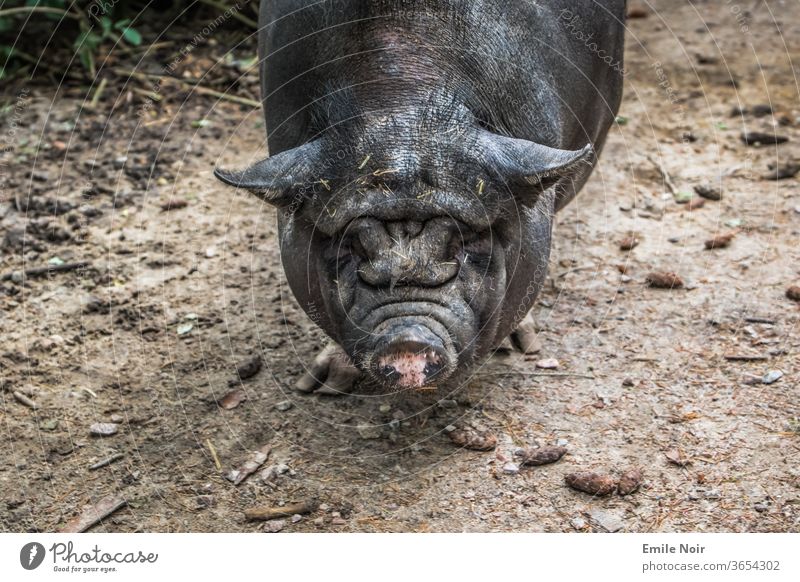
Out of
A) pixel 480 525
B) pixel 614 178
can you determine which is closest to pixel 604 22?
pixel 614 178

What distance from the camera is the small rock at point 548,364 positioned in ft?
18.5

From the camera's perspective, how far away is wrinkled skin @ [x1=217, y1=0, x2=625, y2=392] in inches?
174

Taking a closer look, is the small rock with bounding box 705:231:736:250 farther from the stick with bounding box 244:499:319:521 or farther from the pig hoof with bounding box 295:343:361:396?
the stick with bounding box 244:499:319:521

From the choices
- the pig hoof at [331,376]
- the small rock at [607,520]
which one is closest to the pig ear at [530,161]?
the small rock at [607,520]

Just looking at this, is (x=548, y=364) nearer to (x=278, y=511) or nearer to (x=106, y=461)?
(x=278, y=511)

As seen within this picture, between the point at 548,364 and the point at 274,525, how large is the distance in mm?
1794

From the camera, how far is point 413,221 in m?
4.41

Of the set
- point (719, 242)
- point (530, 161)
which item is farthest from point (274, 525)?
point (719, 242)

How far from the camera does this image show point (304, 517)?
4.82m

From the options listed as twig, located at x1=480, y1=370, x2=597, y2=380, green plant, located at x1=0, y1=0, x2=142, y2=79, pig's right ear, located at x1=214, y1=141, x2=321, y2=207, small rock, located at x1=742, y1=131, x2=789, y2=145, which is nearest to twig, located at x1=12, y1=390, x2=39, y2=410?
pig's right ear, located at x1=214, y1=141, x2=321, y2=207

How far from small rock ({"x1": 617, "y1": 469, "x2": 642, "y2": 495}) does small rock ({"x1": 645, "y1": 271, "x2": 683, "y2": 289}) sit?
168 cm

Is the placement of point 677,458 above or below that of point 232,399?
above

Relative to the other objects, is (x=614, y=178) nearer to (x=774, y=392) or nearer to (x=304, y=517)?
(x=774, y=392)
